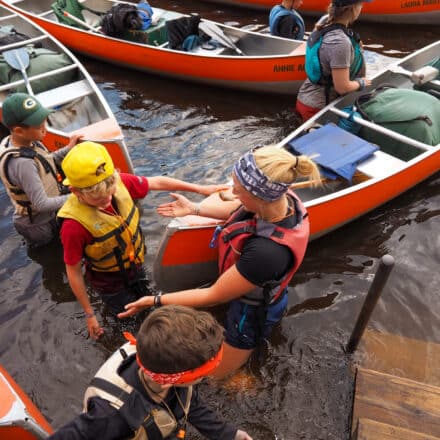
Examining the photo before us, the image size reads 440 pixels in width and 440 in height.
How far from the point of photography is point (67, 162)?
97.7 inches

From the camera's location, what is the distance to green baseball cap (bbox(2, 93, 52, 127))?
324 cm

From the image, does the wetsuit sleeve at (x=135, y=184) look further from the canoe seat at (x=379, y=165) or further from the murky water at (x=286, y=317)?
the canoe seat at (x=379, y=165)

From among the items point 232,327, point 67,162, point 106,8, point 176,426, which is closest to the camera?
point 176,426

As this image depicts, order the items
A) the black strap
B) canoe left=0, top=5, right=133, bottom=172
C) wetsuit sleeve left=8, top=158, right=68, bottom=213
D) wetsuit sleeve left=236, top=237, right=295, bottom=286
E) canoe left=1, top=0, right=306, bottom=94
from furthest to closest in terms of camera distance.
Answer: canoe left=1, top=0, right=306, bottom=94
canoe left=0, top=5, right=133, bottom=172
wetsuit sleeve left=8, top=158, right=68, bottom=213
wetsuit sleeve left=236, top=237, right=295, bottom=286
the black strap

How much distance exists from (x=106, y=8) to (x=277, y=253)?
28.2ft

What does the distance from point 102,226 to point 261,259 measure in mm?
1123

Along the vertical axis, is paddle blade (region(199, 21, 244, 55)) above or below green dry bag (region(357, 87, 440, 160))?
above

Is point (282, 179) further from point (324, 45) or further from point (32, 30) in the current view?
point (32, 30)

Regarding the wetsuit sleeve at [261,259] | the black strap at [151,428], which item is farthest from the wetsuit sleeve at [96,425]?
the wetsuit sleeve at [261,259]

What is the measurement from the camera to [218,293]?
2.53 meters

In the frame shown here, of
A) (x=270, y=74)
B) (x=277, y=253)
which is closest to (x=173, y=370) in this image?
(x=277, y=253)

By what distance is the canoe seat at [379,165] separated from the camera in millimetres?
4461

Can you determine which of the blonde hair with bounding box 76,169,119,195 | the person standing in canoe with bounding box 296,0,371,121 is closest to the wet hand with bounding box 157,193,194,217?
the blonde hair with bounding box 76,169,119,195

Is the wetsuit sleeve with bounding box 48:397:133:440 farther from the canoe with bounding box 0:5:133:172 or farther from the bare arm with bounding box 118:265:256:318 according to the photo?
the canoe with bounding box 0:5:133:172
